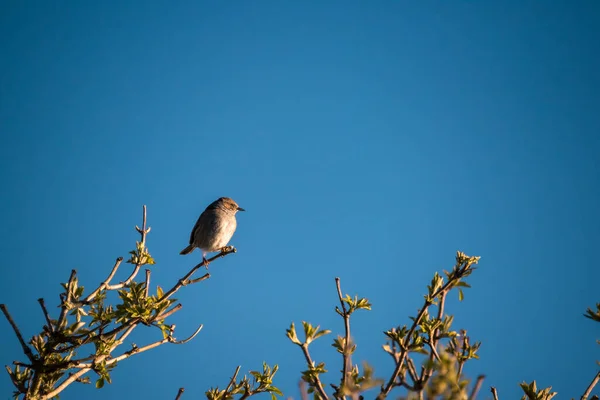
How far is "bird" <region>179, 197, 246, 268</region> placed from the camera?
11.3 metres

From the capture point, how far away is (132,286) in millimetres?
4969


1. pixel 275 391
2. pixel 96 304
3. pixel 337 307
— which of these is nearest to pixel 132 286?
pixel 96 304

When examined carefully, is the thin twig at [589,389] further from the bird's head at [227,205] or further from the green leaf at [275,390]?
the bird's head at [227,205]

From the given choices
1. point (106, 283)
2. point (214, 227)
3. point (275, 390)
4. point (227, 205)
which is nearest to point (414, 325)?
point (275, 390)

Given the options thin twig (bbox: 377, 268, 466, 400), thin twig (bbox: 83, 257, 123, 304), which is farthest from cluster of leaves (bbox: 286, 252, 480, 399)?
thin twig (bbox: 83, 257, 123, 304)

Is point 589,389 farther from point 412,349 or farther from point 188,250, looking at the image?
point 188,250

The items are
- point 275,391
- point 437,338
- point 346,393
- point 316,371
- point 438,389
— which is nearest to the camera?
point 438,389

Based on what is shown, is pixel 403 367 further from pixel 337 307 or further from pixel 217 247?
pixel 217 247

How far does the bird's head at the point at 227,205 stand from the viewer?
39.4ft

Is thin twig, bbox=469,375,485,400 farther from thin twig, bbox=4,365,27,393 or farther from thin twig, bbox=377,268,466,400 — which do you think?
thin twig, bbox=4,365,27,393

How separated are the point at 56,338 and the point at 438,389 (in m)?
3.58

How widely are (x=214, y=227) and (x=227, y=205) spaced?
1005 millimetres

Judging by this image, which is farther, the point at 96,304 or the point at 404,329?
the point at 96,304

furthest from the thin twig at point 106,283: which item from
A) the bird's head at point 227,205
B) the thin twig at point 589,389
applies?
the bird's head at point 227,205
